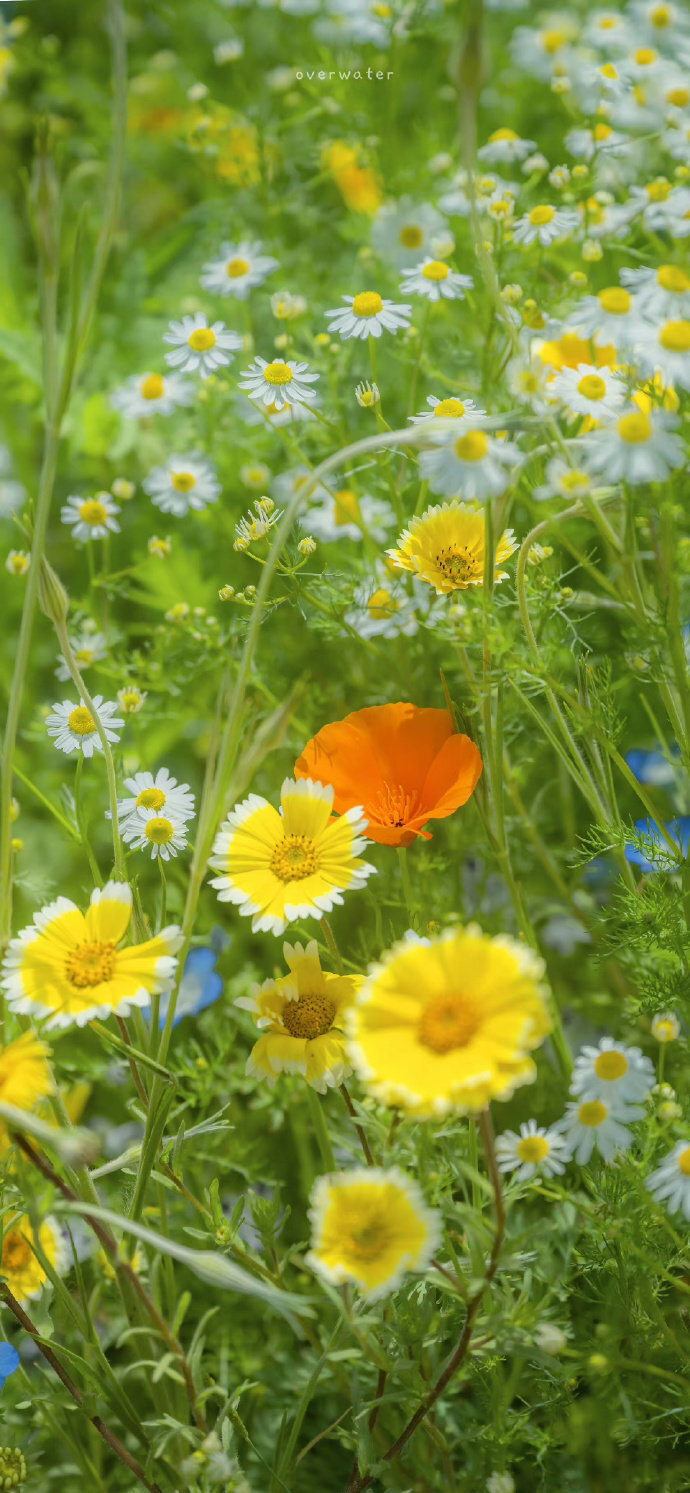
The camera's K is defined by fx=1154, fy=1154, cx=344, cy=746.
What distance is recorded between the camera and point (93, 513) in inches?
41.4

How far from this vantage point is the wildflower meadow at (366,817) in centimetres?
57

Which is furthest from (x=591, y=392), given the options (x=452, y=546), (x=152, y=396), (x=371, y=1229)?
(x=152, y=396)

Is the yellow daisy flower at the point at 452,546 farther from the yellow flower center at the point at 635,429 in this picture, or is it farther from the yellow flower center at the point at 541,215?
the yellow flower center at the point at 541,215

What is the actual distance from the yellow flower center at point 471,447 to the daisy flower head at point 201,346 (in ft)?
1.38

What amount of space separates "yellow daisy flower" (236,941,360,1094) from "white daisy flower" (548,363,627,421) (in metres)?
0.35

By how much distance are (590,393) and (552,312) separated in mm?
381

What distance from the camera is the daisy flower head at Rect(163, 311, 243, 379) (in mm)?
936

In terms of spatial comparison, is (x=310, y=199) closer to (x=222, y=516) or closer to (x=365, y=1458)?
(x=222, y=516)

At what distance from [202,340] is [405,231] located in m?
0.43

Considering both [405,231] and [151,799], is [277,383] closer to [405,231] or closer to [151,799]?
[151,799]

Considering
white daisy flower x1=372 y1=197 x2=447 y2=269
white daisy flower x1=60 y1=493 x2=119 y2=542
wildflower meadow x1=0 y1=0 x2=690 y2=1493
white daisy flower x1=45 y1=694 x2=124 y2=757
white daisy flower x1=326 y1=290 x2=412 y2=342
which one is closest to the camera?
wildflower meadow x1=0 y1=0 x2=690 y2=1493

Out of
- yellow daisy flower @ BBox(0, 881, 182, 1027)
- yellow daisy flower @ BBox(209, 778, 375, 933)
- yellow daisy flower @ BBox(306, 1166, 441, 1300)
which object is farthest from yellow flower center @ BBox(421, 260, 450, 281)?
yellow daisy flower @ BBox(306, 1166, 441, 1300)

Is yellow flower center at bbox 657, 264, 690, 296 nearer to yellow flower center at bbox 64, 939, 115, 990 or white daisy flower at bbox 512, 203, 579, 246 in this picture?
white daisy flower at bbox 512, 203, 579, 246

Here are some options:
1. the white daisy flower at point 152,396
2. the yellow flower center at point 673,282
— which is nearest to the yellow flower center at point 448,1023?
the yellow flower center at point 673,282
